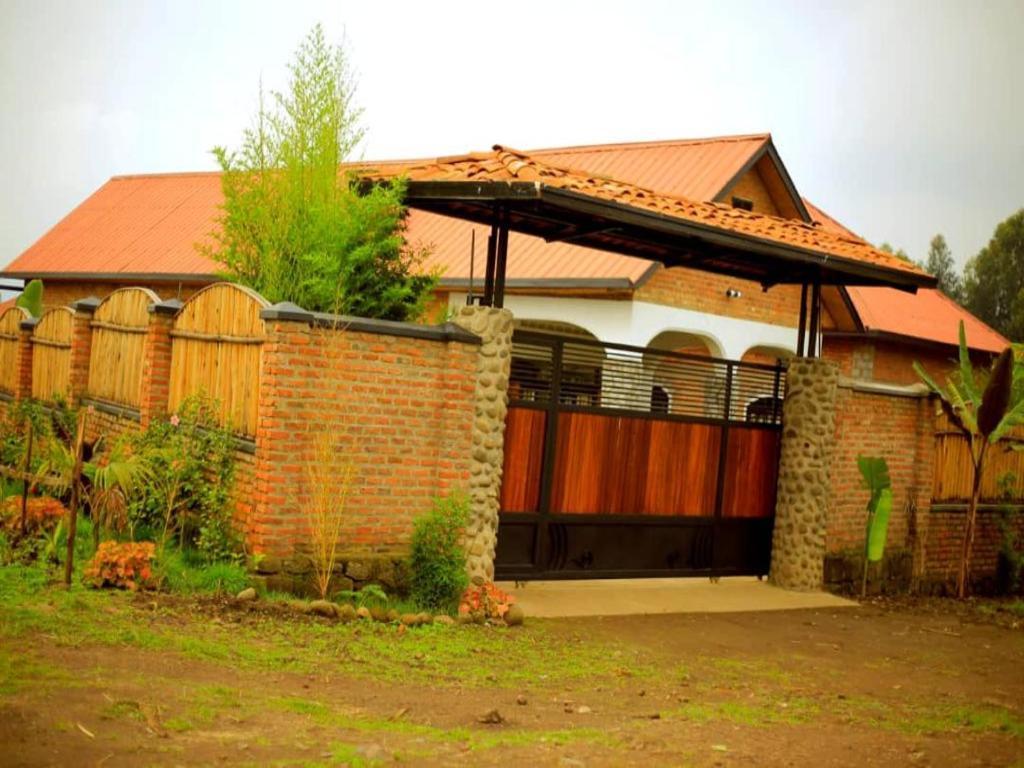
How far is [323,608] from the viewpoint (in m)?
8.90

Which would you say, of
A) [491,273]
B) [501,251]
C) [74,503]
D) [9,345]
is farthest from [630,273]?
[74,503]

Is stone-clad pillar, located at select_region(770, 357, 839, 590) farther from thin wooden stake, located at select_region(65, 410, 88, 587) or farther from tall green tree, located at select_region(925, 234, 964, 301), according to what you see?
tall green tree, located at select_region(925, 234, 964, 301)

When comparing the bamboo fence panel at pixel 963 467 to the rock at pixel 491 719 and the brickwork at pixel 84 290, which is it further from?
the brickwork at pixel 84 290

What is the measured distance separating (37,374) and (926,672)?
481 inches

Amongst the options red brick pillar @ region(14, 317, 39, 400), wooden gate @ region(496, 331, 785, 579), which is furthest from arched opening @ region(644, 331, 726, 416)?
red brick pillar @ region(14, 317, 39, 400)

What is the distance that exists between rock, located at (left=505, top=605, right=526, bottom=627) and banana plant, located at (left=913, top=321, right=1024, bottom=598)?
686 cm

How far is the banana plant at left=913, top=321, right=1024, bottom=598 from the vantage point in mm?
14281

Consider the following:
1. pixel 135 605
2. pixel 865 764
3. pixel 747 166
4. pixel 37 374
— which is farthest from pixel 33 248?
pixel 865 764

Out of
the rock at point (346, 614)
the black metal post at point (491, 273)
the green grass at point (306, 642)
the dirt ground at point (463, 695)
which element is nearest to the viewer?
the dirt ground at point (463, 695)

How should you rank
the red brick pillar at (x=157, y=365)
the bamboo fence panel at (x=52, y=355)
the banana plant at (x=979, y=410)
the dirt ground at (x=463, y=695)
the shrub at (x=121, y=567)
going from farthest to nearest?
1. the bamboo fence panel at (x=52, y=355)
2. the banana plant at (x=979, y=410)
3. the red brick pillar at (x=157, y=365)
4. the shrub at (x=121, y=567)
5. the dirt ground at (x=463, y=695)

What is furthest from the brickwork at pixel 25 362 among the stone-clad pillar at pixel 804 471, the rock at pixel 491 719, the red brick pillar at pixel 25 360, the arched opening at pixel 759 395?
the rock at pixel 491 719

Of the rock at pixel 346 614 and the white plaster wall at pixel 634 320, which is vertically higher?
the white plaster wall at pixel 634 320

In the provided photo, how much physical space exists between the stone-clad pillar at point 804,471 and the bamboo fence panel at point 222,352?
658 centimetres

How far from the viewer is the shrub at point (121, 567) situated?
8.86 meters
